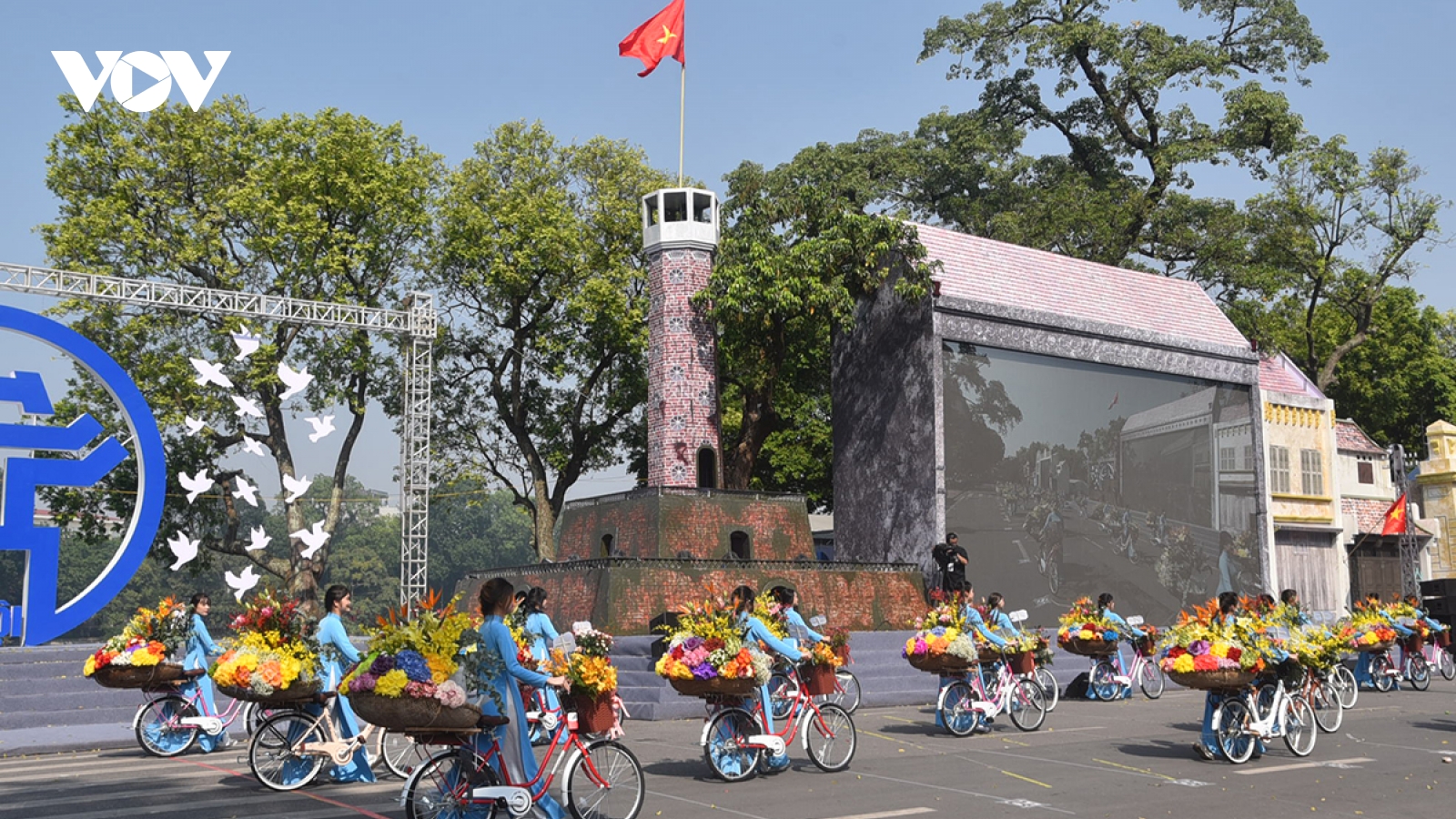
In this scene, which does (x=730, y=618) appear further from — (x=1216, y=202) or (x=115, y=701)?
(x=1216, y=202)

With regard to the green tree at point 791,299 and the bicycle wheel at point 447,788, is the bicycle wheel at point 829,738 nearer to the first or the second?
the bicycle wheel at point 447,788

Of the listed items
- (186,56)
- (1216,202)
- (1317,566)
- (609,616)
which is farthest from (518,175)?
(1317,566)

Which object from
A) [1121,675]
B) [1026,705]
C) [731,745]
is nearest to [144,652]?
[731,745]

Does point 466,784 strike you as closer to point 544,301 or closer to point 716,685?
point 716,685

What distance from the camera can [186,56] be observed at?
28.1 metres

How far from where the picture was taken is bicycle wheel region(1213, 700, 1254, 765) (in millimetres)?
12453

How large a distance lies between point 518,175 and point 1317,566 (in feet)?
85.7

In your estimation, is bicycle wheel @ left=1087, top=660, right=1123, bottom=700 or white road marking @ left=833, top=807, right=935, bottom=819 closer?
white road marking @ left=833, top=807, right=935, bottom=819

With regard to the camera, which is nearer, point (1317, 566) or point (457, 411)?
point (1317, 566)

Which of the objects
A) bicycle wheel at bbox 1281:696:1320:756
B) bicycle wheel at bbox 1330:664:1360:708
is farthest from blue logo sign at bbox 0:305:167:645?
bicycle wheel at bbox 1330:664:1360:708

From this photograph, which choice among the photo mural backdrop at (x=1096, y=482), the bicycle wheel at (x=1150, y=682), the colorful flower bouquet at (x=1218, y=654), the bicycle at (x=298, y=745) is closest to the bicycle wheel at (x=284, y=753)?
the bicycle at (x=298, y=745)

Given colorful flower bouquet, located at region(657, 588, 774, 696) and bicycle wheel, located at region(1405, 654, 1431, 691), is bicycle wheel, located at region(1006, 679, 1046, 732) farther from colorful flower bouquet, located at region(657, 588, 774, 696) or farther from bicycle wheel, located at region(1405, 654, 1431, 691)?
bicycle wheel, located at region(1405, 654, 1431, 691)

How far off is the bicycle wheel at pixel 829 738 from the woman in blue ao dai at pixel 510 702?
382 centimetres

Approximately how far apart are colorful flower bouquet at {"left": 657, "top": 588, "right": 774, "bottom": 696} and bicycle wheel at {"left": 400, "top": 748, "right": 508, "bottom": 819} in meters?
2.87
